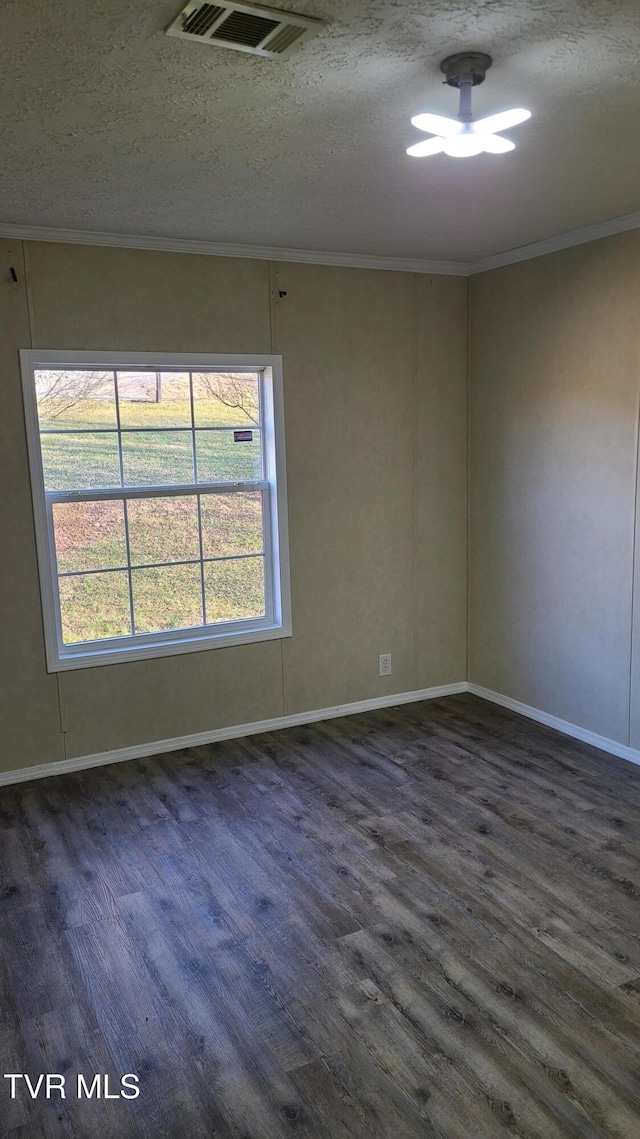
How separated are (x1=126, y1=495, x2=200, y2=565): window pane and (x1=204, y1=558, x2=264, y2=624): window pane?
0.62 ft

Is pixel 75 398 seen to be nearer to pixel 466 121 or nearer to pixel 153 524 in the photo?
pixel 153 524

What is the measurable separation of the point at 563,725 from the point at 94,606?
2.66 meters

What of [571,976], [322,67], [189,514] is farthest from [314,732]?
[322,67]

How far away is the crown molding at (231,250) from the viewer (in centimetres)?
364

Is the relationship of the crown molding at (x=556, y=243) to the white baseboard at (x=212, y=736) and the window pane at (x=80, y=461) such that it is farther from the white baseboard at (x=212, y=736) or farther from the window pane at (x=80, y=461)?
the white baseboard at (x=212, y=736)

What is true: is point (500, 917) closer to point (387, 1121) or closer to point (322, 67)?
point (387, 1121)

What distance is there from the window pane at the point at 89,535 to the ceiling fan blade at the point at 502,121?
102 inches

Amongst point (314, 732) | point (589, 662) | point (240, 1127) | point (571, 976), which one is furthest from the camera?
point (314, 732)

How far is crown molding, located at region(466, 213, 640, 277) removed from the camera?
3727 mm

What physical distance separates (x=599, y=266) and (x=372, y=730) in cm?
275

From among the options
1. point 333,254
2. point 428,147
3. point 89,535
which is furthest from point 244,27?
point 89,535

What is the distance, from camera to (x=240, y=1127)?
1.92m

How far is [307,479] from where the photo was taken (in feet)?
14.6

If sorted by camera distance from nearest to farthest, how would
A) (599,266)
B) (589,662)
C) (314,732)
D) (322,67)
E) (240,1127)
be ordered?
(240,1127) → (322,67) → (599,266) → (589,662) → (314,732)
